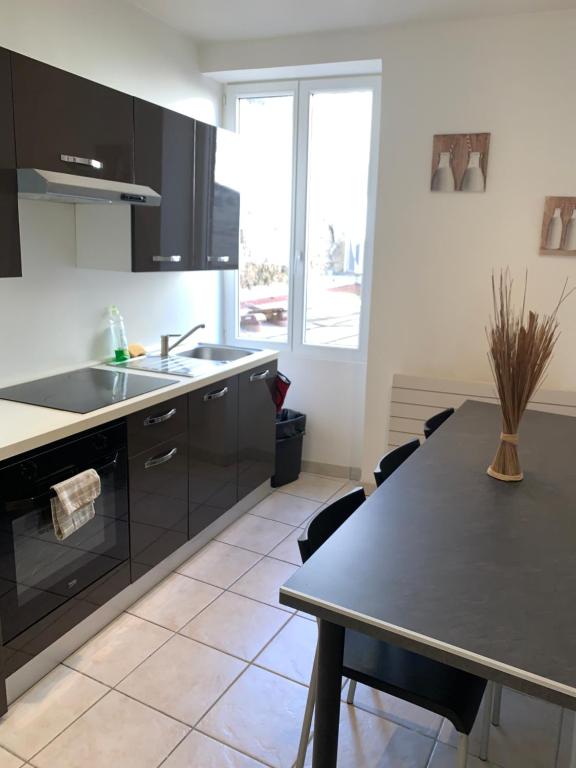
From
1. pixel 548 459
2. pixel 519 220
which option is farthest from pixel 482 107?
pixel 548 459

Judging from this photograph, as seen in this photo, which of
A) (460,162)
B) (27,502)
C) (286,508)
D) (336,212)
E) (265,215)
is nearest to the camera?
(27,502)

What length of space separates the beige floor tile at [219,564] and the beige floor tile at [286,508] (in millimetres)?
427

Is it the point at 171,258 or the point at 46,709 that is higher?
the point at 171,258

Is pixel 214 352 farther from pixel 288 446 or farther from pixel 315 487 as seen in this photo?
pixel 315 487

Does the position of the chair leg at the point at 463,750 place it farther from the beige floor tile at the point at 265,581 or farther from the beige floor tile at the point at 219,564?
the beige floor tile at the point at 219,564

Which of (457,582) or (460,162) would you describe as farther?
(460,162)

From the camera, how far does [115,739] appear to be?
77.0 inches

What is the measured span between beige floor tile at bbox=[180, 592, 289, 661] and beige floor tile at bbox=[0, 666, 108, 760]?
45 centimetres

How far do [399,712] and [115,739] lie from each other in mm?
959

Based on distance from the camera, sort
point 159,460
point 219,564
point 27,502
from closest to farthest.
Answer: point 27,502 → point 159,460 → point 219,564

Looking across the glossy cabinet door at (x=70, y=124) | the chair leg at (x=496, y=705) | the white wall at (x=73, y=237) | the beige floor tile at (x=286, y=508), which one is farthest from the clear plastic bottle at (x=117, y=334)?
the chair leg at (x=496, y=705)

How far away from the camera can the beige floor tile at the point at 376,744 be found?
1.89 m

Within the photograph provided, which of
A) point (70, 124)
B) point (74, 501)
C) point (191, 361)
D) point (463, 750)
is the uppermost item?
point (70, 124)

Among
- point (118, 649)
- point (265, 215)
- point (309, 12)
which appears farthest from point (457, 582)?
point (265, 215)
